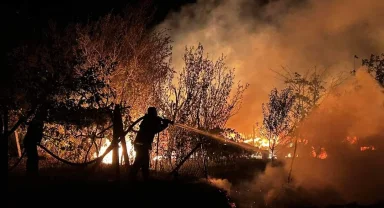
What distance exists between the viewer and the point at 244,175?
21.7 meters

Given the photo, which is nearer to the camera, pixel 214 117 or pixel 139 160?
pixel 139 160

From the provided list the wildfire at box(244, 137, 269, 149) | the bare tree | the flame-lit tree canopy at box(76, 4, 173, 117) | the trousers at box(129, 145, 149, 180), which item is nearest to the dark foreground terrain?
the trousers at box(129, 145, 149, 180)

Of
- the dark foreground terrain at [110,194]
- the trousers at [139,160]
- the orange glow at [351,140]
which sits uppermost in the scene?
the orange glow at [351,140]

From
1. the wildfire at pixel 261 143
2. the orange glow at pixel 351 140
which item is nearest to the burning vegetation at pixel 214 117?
the orange glow at pixel 351 140

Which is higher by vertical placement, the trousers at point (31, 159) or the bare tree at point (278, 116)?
the bare tree at point (278, 116)

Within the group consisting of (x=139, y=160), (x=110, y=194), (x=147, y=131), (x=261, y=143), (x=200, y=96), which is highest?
(x=200, y=96)

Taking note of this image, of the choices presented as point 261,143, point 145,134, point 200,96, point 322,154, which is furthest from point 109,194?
point 261,143

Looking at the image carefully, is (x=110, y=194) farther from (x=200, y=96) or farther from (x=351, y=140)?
(x=351, y=140)

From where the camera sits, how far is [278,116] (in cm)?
2869

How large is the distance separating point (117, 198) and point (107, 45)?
42.1ft

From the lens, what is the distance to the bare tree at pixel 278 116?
28.2 meters

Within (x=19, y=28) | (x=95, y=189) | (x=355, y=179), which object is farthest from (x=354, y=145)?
(x=19, y=28)

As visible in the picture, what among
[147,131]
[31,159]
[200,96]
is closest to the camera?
[147,131]

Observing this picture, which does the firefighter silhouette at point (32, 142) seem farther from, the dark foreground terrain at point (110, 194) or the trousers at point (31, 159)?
the dark foreground terrain at point (110, 194)
